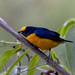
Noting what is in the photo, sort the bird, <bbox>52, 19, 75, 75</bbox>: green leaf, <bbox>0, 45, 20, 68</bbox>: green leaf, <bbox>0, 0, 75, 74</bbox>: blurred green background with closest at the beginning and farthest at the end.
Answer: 1. <bbox>52, 19, 75, 75</bbox>: green leaf
2. <bbox>0, 45, 20, 68</bbox>: green leaf
3. the bird
4. <bbox>0, 0, 75, 74</bbox>: blurred green background

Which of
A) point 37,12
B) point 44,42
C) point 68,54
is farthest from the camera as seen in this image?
point 37,12

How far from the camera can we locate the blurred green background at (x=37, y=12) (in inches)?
113

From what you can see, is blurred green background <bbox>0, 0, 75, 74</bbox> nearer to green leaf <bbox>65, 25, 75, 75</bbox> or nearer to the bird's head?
the bird's head

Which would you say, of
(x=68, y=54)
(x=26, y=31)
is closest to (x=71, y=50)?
(x=68, y=54)

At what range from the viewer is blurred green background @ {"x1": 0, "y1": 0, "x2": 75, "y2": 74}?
2.86m

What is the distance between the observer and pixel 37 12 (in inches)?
117

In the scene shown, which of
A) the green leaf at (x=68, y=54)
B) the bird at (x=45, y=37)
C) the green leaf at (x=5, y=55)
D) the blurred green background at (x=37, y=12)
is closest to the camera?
the green leaf at (x=68, y=54)

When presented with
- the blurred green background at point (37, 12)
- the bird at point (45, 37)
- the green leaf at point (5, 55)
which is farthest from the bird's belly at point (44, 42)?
the blurred green background at point (37, 12)

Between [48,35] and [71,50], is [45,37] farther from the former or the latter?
[71,50]

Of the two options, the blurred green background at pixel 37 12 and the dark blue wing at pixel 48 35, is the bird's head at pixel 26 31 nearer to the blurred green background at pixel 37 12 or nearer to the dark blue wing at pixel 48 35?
the dark blue wing at pixel 48 35

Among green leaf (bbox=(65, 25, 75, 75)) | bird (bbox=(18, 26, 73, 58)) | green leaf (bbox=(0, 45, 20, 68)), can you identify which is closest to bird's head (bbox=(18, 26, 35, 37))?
bird (bbox=(18, 26, 73, 58))

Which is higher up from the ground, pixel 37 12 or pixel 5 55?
pixel 37 12

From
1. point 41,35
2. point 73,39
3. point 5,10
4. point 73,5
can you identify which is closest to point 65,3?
point 73,5

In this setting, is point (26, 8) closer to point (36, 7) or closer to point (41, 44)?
point (36, 7)
